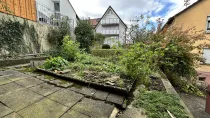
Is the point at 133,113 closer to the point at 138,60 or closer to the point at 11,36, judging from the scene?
the point at 138,60

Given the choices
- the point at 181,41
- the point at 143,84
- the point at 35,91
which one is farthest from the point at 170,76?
the point at 35,91

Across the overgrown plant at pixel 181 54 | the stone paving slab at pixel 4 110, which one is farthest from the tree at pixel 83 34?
the stone paving slab at pixel 4 110

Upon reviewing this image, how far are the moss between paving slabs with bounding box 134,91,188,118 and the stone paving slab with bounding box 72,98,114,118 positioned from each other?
1.70 feet

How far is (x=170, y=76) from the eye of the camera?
13.4 feet

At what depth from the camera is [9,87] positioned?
200 centimetres

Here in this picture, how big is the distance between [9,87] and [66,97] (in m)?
1.17

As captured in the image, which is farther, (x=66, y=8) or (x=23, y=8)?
(x=66, y=8)

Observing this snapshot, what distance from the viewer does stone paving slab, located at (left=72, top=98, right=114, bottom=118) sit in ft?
4.82

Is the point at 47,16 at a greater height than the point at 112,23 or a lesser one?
lesser

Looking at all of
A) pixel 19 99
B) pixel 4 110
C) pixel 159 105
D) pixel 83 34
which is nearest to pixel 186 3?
pixel 83 34

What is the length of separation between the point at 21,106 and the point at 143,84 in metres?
2.47

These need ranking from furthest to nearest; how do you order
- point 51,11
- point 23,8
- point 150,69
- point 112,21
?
point 112,21
point 51,11
point 23,8
point 150,69

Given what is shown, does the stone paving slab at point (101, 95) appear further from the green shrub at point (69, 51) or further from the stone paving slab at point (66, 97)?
the green shrub at point (69, 51)

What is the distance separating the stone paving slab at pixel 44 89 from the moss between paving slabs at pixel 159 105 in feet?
5.21
